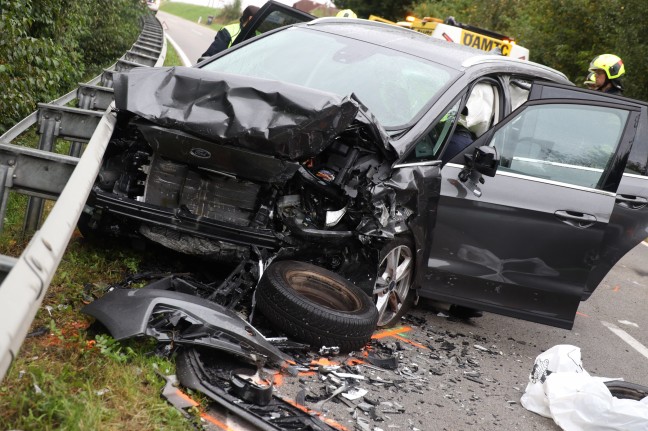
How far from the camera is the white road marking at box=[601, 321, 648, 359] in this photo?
23.8ft

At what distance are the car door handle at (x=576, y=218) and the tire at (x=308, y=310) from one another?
1684 mm

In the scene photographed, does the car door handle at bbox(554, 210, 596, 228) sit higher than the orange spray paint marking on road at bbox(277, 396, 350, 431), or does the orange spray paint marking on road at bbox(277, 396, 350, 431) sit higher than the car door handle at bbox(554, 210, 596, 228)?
the car door handle at bbox(554, 210, 596, 228)

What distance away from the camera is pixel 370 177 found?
5316 millimetres

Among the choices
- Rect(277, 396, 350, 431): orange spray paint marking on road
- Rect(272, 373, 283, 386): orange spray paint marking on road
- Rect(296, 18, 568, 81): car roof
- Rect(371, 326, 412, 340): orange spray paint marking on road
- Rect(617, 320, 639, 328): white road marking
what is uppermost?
Rect(296, 18, 568, 81): car roof

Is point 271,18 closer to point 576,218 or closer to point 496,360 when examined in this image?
point 576,218

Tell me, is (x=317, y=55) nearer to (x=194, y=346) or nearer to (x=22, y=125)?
(x=22, y=125)

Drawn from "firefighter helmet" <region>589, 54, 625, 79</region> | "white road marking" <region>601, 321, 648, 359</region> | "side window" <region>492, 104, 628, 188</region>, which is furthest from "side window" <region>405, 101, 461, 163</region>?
"firefighter helmet" <region>589, 54, 625, 79</region>

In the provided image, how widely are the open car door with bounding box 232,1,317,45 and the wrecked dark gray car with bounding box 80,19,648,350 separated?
88cm

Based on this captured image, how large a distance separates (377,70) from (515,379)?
2333 millimetres

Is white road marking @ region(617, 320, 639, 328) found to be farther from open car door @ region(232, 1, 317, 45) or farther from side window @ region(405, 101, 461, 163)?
open car door @ region(232, 1, 317, 45)

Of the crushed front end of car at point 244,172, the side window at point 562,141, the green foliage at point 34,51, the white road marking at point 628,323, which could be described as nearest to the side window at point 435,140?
the crushed front end of car at point 244,172

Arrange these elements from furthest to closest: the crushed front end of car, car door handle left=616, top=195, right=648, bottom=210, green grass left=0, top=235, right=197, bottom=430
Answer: car door handle left=616, top=195, right=648, bottom=210 < the crushed front end of car < green grass left=0, top=235, right=197, bottom=430

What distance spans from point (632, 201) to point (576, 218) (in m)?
0.99

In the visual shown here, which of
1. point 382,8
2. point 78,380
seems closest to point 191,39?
point 382,8
